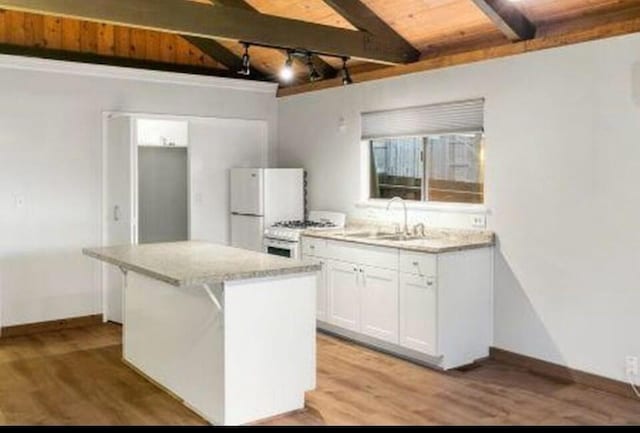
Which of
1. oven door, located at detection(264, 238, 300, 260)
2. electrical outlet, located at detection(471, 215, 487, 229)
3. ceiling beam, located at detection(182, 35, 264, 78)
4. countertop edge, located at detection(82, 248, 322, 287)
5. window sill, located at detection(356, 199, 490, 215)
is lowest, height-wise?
oven door, located at detection(264, 238, 300, 260)

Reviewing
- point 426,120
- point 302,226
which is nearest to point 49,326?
point 302,226

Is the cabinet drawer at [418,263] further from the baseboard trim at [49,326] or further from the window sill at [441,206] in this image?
the baseboard trim at [49,326]

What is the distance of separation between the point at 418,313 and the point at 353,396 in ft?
2.96

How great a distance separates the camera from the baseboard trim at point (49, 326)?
5.47 meters

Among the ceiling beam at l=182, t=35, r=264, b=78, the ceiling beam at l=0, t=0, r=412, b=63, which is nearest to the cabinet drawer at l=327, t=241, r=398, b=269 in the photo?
the ceiling beam at l=0, t=0, r=412, b=63

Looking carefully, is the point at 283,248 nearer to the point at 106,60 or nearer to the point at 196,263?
the point at 196,263

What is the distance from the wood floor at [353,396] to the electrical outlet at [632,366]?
174mm

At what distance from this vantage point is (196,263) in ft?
11.9

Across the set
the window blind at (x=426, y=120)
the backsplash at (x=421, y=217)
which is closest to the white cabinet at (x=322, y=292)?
the backsplash at (x=421, y=217)

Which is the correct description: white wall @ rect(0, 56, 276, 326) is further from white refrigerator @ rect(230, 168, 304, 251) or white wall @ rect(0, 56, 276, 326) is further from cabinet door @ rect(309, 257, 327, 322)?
cabinet door @ rect(309, 257, 327, 322)

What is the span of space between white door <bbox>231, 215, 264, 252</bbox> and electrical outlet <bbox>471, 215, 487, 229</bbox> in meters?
2.32

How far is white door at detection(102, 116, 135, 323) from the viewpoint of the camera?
580cm

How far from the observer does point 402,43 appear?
5.23 metres

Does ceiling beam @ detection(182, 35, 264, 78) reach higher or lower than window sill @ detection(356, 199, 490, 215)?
higher
